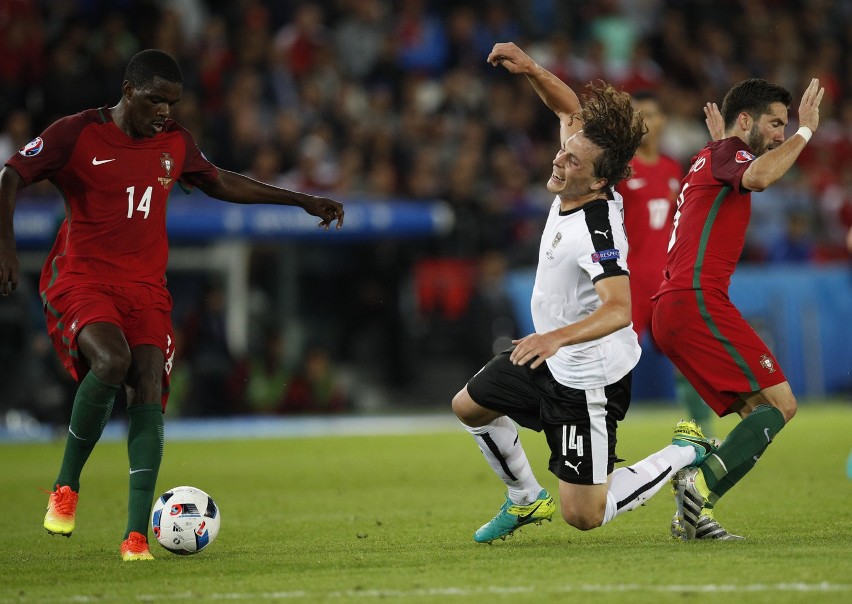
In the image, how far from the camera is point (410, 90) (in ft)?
65.9

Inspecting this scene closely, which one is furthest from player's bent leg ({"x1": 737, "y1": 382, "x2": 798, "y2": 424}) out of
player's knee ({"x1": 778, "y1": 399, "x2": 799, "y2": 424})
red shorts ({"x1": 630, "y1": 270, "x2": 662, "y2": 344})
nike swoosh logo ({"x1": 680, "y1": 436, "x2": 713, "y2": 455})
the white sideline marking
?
red shorts ({"x1": 630, "y1": 270, "x2": 662, "y2": 344})

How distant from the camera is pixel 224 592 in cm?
543

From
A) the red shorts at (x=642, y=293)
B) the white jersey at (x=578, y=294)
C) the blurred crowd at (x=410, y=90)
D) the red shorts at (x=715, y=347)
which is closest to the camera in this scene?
the white jersey at (x=578, y=294)

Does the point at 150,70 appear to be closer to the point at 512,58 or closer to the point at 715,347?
the point at 512,58

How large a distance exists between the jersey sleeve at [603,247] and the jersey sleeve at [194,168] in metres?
2.25

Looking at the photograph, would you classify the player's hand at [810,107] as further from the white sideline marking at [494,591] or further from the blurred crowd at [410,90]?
the blurred crowd at [410,90]

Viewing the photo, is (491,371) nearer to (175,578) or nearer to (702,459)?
(702,459)

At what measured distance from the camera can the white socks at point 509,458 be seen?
693cm

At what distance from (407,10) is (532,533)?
594 inches

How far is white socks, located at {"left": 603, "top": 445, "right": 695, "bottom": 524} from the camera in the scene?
6570 mm

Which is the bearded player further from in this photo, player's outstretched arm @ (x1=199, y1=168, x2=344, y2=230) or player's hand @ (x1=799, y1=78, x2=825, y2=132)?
player's outstretched arm @ (x1=199, y1=168, x2=344, y2=230)

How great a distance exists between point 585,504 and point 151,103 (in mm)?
2996

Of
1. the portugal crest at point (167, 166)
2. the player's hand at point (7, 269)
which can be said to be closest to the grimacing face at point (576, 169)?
the portugal crest at point (167, 166)

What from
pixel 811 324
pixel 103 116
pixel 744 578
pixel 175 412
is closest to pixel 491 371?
pixel 744 578
